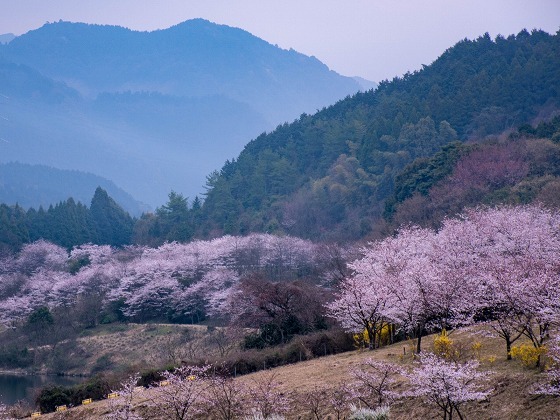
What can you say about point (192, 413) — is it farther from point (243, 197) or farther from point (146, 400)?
point (243, 197)

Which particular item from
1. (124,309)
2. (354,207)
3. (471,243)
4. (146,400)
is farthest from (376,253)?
(354,207)

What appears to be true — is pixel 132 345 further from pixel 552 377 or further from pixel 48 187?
pixel 48 187

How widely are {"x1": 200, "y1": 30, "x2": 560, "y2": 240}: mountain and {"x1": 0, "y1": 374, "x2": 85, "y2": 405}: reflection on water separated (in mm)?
27461

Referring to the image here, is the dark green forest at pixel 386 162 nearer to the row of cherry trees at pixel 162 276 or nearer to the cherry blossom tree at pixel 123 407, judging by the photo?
the row of cherry trees at pixel 162 276

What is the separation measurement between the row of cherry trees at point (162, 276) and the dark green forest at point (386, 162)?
588 centimetres

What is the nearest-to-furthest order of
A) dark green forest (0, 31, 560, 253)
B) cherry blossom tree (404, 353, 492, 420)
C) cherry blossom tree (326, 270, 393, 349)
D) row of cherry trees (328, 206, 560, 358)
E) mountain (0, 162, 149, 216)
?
cherry blossom tree (404, 353, 492, 420) < row of cherry trees (328, 206, 560, 358) < cherry blossom tree (326, 270, 393, 349) < dark green forest (0, 31, 560, 253) < mountain (0, 162, 149, 216)

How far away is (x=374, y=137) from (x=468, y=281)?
51.6 meters

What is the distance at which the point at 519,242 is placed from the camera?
90.7 feet

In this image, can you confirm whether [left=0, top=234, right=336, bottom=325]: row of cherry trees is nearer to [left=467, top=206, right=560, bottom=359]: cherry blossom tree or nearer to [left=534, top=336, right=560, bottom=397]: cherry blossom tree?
[left=467, top=206, right=560, bottom=359]: cherry blossom tree

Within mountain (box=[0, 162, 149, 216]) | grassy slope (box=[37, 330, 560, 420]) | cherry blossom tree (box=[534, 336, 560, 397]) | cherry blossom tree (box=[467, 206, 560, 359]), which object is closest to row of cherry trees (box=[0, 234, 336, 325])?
grassy slope (box=[37, 330, 560, 420])

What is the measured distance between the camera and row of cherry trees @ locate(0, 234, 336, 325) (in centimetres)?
4831

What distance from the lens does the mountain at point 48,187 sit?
157m

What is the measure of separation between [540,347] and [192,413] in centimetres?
928

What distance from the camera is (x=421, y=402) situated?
15570 millimetres
